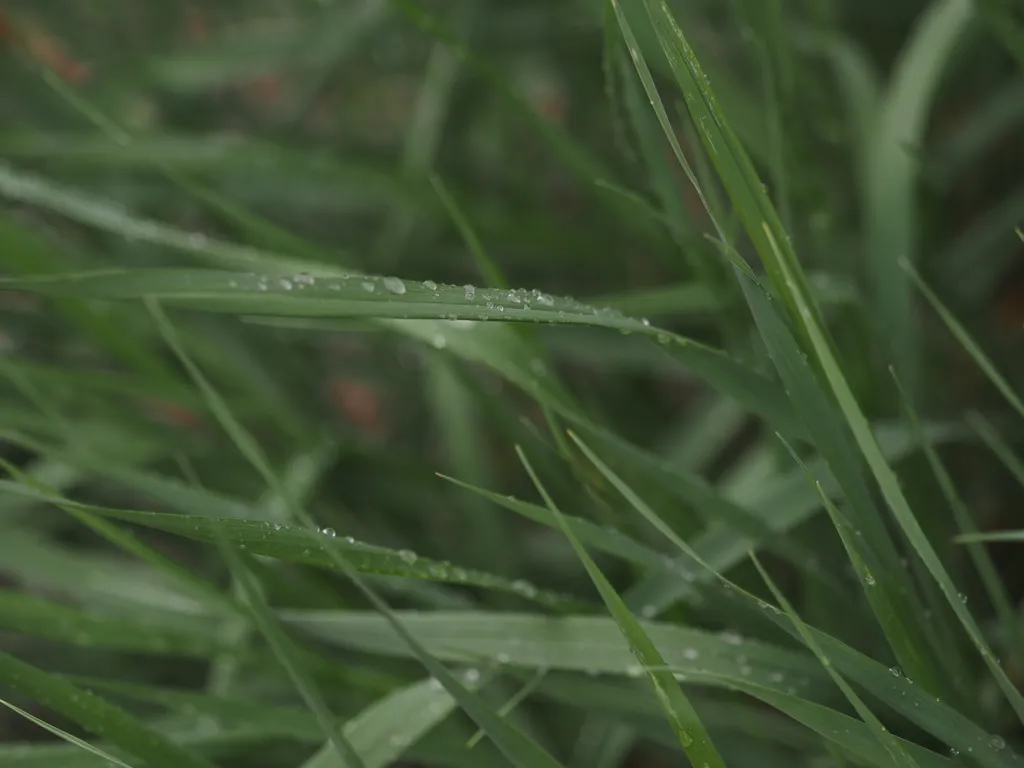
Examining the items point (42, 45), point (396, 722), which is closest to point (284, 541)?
point (396, 722)

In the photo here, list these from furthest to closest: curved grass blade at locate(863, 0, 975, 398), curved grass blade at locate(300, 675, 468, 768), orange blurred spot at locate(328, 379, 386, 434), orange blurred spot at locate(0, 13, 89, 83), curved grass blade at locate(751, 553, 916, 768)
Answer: orange blurred spot at locate(328, 379, 386, 434)
orange blurred spot at locate(0, 13, 89, 83)
curved grass blade at locate(863, 0, 975, 398)
curved grass blade at locate(300, 675, 468, 768)
curved grass blade at locate(751, 553, 916, 768)

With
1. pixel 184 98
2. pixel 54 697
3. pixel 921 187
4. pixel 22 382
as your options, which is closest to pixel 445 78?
pixel 184 98

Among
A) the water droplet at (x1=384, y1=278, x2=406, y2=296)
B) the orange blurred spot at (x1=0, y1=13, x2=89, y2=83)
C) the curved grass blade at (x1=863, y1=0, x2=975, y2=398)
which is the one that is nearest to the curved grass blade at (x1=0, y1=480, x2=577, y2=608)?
the water droplet at (x1=384, y1=278, x2=406, y2=296)

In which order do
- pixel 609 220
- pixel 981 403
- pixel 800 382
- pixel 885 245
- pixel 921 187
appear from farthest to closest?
pixel 609 220 < pixel 981 403 < pixel 921 187 < pixel 885 245 < pixel 800 382

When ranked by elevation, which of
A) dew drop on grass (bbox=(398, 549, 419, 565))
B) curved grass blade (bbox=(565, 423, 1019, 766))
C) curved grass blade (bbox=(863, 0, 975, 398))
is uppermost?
curved grass blade (bbox=(863, 0, 975, 398))

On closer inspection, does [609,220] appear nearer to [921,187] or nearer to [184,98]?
[921,187]

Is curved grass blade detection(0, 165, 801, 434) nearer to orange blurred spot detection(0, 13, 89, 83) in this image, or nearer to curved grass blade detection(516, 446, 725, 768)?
curved grass blade detection(516, 446, 725, 768)

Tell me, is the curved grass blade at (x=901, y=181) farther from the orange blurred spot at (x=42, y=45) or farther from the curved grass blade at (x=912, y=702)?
the orange blurred spot at (x=42, y=45)
